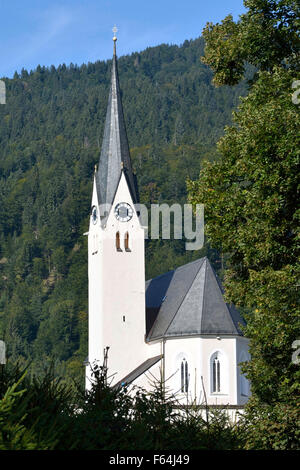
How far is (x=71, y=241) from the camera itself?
417ft

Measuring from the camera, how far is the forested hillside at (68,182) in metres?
99.8

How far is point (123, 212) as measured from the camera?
40781 millimetres

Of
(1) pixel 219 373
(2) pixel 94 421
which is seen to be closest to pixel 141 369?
(1) pixel 219 373

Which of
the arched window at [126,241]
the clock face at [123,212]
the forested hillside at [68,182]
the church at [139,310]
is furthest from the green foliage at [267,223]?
the forested hillside at [68,182]

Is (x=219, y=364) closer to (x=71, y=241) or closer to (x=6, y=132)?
(x=71, y=241)

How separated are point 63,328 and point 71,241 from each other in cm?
3000

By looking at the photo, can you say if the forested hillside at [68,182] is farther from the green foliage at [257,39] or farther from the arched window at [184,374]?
the green foliage at [257,39]

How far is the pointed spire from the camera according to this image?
41344 millimetres

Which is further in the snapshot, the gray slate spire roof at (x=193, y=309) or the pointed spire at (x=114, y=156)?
the pointed spire at (x=114, y=156)

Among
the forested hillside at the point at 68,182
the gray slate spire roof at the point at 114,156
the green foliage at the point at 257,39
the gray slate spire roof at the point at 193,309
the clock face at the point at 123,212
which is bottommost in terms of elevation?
the gray slate spire roof at the point at 193,309

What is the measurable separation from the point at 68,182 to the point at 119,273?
323 ft

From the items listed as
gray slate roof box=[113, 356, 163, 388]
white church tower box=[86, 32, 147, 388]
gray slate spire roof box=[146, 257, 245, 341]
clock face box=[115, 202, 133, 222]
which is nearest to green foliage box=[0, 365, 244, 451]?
gray slate spire roof box=[146, 257, 245, 341]

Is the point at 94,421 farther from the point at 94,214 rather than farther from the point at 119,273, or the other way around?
the point at 94,214

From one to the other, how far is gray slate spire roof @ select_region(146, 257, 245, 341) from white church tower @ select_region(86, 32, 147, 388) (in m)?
1.29
